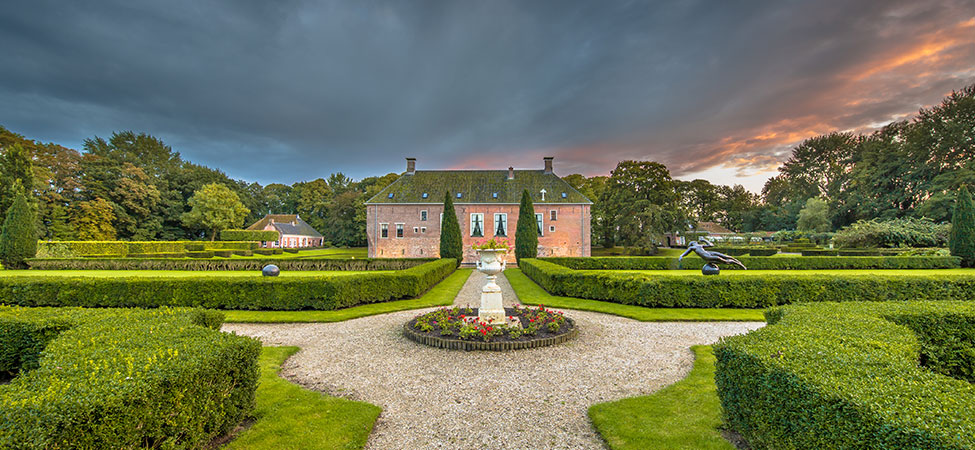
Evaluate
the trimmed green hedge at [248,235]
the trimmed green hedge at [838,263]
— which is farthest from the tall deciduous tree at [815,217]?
the trimmed green hedge at [248,235]

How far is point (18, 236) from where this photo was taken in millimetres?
19172

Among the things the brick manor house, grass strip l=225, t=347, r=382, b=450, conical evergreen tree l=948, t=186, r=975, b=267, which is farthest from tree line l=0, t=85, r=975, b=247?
grass strip l=225, t=347, r=382, b=450

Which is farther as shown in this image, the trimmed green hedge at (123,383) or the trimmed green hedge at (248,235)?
the trimmed green hedge at (248,235)

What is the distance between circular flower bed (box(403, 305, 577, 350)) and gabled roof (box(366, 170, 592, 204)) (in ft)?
75.9

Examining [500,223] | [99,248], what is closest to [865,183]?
[500,223]

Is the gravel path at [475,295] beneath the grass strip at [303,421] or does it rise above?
beneath

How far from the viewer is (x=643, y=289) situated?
10.4 m

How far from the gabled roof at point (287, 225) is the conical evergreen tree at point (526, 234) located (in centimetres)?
3940

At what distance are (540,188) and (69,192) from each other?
44.3m

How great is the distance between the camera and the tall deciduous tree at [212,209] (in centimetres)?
4231

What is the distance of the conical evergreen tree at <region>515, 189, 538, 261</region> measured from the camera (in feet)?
79.4

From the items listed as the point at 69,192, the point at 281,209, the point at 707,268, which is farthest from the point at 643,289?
the point at 281,209

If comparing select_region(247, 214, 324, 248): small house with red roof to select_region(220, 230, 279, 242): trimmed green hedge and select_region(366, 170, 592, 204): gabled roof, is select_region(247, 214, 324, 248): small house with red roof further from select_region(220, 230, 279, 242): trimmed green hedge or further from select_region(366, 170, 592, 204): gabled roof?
select_region(366, 170, 592, 204): gabled roof

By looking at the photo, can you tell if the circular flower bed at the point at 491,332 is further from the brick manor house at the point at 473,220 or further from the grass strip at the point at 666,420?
the brick manor house at the point at 473,220
